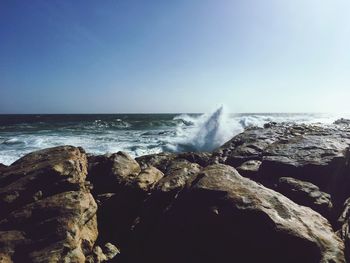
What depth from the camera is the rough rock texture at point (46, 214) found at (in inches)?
149

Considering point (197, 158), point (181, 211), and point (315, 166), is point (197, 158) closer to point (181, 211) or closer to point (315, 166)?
point (315, 166)

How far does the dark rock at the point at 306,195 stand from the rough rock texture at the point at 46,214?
132 inches

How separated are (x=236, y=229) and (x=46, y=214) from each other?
109 inches

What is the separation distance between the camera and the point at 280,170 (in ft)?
19.7

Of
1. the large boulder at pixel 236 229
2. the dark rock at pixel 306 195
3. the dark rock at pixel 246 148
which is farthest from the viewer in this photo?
the dark rock at pixel 246 148

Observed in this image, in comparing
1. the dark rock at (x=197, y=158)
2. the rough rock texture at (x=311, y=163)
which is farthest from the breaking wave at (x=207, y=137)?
the rough rock texture at (x=311, y=163)

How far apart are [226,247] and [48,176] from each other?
133 inches

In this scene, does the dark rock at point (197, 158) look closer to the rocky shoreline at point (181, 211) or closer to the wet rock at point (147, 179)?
the rocky shoreline at point (181, 211)

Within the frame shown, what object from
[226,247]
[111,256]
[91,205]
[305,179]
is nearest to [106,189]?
[91,205]

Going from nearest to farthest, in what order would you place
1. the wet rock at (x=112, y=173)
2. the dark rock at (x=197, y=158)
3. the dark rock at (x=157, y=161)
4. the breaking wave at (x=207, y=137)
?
1. the wet rock at (x=112, y=173)
2. the dark rock at (x=157, y=161)
3. the dark rock at (x=197, y=158)
4. the breaking wave at (x=207, y=137)

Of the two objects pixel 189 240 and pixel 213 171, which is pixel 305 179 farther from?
pixel 189 240

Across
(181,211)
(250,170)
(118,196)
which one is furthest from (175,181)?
(250,170)

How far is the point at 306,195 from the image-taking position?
15.6 ft

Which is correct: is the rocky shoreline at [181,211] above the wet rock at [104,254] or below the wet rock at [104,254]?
above
